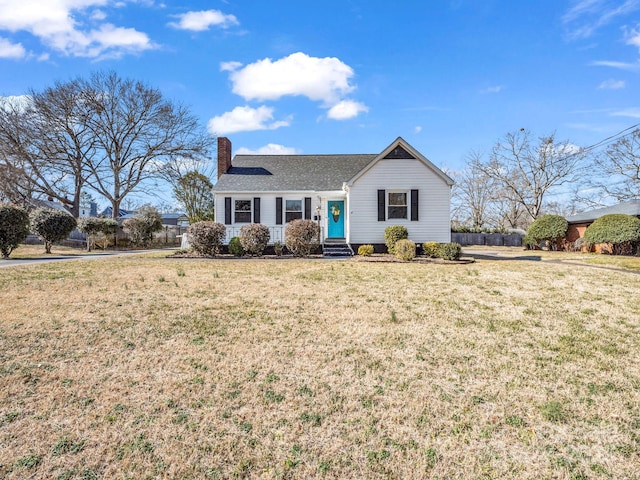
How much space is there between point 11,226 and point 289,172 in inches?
514

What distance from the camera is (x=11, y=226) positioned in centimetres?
1522

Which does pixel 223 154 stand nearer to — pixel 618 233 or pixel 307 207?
pixel 307 207

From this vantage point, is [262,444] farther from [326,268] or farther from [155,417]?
[326,268]

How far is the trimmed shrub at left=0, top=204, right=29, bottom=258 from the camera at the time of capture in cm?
1505

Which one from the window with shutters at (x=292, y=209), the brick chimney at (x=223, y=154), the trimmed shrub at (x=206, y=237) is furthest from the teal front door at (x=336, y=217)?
the brick chimney at (x=223, y=154)

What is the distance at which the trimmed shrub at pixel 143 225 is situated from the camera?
2395 centimetres

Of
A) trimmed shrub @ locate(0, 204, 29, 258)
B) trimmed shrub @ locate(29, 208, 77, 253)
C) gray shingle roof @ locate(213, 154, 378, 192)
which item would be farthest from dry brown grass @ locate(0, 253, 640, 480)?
trimmed shrub @ locate(29, 208, 77, 253)

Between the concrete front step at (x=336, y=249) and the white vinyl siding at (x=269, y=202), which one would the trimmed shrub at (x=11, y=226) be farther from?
the concrete front step at (x=336, y=249)

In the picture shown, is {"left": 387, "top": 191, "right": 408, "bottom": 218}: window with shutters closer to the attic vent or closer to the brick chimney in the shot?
the attic vent

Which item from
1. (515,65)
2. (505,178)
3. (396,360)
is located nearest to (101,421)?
(396,360)

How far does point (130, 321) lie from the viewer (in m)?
5.93

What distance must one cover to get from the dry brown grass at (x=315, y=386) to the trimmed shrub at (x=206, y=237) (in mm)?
7272

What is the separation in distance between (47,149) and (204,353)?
29541 mm

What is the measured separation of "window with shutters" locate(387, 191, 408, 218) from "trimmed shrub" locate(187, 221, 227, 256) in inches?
305
